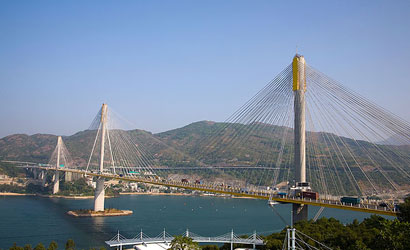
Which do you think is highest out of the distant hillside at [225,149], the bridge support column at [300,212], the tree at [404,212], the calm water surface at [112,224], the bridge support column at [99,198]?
the distant hillside at [225,149]

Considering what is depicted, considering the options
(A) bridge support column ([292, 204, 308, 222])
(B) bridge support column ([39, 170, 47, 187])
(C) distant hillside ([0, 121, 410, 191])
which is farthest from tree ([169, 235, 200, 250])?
(B) bridge support column ([39, 170, 47, 187])

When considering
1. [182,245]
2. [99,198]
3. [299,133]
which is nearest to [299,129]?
[299,133]

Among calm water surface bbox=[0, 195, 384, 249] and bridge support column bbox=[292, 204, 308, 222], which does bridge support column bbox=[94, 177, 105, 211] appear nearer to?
calm water surface bbox=[0, 195, 384, 249]

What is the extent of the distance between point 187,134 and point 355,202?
12398cm

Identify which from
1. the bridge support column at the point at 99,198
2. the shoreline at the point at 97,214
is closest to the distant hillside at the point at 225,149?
the shoreline at the point at 97,214

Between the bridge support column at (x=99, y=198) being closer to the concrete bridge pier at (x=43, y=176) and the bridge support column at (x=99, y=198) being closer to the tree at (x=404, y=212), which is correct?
the concrete bridge pier at (x=43, y=176)

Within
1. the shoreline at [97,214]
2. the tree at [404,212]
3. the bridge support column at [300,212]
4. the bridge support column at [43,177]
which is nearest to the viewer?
the tree at [404,212]

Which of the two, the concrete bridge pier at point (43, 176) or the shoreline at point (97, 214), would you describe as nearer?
the shoreline at point (97, 214)

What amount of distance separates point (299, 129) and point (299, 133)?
0.71 ft

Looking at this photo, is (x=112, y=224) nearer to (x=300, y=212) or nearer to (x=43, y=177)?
(x=300, y=212)

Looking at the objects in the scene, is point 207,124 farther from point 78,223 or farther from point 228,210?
point 78,223

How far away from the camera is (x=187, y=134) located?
14138cm

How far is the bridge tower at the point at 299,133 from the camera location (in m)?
20.6

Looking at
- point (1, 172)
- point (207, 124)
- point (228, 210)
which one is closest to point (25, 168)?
point (1, 172)
